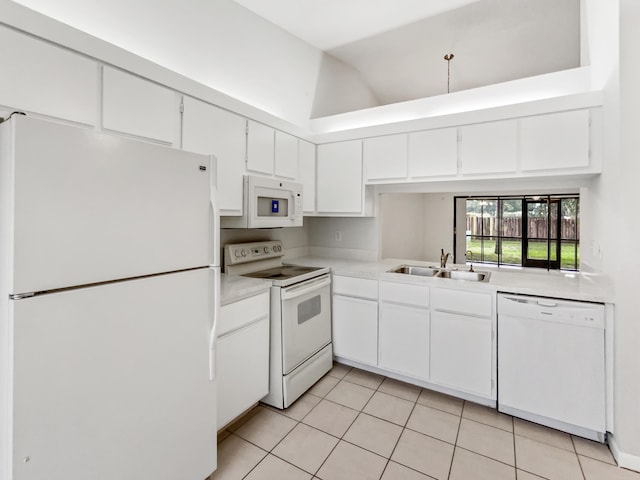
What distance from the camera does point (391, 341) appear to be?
2703mm

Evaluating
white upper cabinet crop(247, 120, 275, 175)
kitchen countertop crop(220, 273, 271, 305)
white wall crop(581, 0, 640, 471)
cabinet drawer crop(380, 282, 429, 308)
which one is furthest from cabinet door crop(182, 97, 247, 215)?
white wall crop(581, 0, 640, 471)

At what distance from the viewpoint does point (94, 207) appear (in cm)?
115

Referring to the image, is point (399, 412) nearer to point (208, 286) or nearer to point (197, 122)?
point (208, 286)

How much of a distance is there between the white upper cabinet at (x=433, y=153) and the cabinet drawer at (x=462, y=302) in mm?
995

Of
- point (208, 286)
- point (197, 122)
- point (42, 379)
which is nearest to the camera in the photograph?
point (42, 379)

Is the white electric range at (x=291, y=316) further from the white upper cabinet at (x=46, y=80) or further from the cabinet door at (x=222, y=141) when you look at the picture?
the white upper cabinet at (x=46, y=80)

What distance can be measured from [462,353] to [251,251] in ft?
6.27

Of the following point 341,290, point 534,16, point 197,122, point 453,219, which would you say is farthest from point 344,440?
point 453,219

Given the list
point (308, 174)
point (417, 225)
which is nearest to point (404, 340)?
point (308, 174)

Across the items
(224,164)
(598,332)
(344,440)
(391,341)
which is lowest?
(344,440)

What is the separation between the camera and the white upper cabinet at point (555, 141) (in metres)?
2.19

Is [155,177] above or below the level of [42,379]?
above

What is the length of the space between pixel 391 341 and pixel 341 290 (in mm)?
620

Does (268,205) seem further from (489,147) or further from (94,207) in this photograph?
(489,147)
